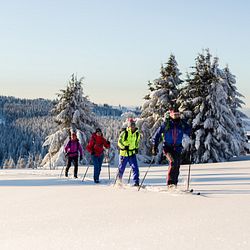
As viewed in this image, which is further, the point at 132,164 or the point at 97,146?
the point at 97,146

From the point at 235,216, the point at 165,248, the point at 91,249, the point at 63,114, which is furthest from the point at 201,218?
the point at 63,114

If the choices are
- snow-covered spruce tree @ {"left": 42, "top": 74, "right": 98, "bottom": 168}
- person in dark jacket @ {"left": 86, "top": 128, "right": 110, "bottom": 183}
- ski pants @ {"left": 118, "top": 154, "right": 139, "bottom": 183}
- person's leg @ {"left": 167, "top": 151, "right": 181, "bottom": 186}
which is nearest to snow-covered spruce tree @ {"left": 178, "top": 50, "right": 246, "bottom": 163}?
snow-covered spruce tree @ {"left": 42, "top": 74, "right": 98, "bottom": 168}

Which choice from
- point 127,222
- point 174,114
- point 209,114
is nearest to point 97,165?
point 174,114

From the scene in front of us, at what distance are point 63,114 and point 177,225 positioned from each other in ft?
105

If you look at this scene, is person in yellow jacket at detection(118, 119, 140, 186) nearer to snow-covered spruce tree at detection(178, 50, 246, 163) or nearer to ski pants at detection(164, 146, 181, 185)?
ski pants at detection(164, 146, 181, 185)

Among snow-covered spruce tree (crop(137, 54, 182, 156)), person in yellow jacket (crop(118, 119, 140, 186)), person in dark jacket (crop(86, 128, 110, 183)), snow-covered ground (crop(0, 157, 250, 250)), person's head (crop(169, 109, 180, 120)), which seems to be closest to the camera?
snow-covered ground (crop(0, 157, 250, 250))

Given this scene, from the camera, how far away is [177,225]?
17.7 ft

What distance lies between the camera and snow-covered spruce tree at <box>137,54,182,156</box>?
34.8 metres

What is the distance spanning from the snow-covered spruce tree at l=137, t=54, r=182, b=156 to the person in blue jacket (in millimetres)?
24256

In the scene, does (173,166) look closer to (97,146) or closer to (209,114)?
(97,146)

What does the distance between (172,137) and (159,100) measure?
24.8m

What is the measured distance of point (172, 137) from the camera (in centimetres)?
988

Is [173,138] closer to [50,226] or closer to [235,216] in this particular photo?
[235,216]

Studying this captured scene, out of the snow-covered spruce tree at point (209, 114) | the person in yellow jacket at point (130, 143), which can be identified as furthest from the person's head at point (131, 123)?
the snow-covered spruce tree at point (209, 114)
